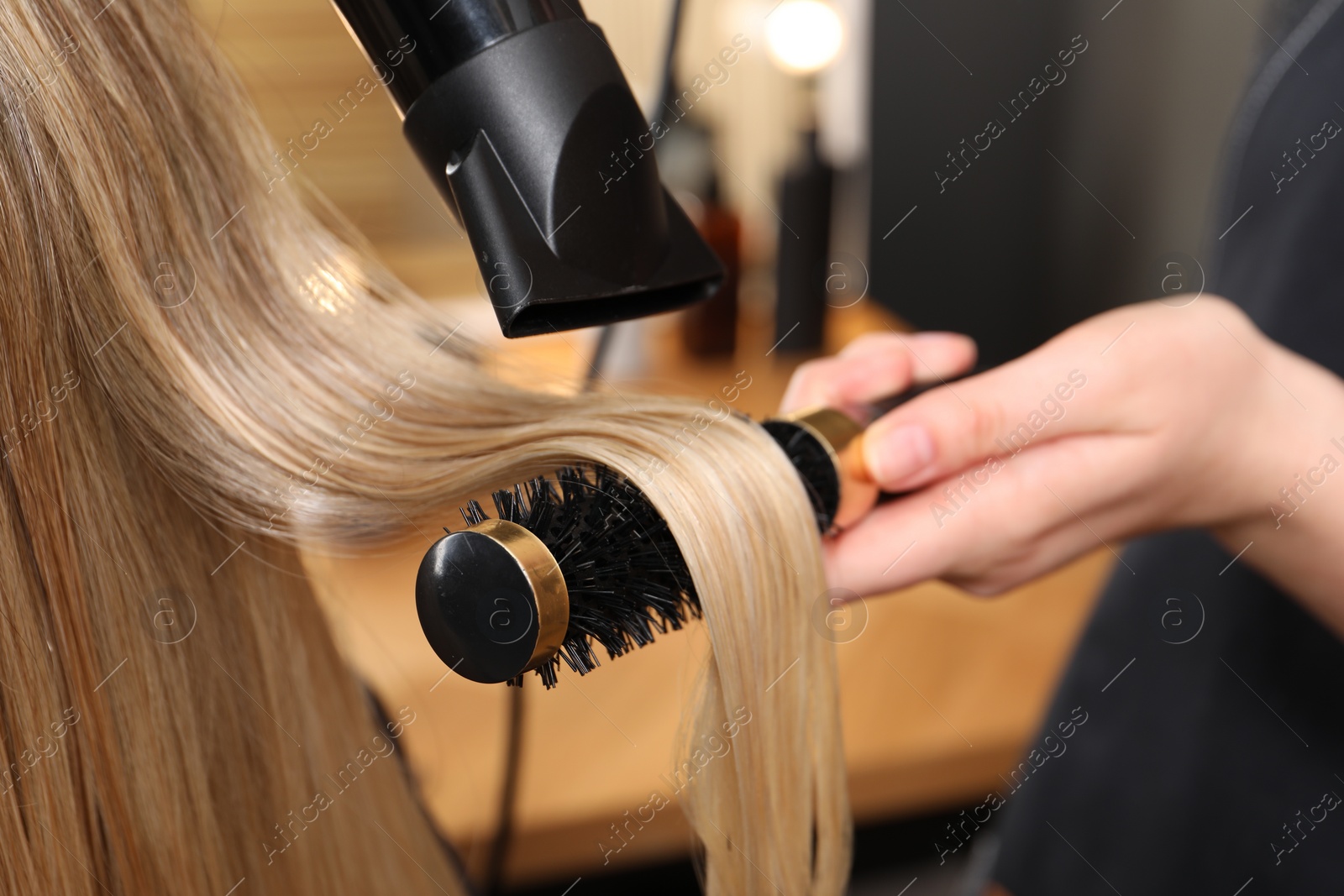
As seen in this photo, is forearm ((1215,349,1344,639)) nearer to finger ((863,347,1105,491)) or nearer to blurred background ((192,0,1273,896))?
finger ((863,347,1105,491))

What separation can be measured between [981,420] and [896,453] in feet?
0.17

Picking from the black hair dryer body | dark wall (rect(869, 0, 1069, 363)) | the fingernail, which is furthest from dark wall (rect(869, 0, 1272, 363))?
the black hair dryer body

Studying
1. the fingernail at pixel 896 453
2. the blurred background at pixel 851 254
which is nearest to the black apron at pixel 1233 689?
the blurred background at pixel 851 254

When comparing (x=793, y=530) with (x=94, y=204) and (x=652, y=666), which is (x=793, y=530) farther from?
(x=652, y=666)

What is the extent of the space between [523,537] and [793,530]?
106 mm

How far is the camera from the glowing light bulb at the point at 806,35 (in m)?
1.21

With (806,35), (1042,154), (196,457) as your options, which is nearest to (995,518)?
(196,457)

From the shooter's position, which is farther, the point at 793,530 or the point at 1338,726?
the point at 1338,726

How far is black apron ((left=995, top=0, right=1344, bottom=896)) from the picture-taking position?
0.57 meters

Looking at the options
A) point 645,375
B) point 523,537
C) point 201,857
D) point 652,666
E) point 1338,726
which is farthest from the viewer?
point 645,375

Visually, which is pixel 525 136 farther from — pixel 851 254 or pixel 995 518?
pixel 851 254

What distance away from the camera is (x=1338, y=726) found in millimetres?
581

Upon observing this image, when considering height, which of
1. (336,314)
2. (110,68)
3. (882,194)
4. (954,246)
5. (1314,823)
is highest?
(110,68)

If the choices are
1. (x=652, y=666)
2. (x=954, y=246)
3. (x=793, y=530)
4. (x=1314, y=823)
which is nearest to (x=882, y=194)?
(x=954, y=246)
